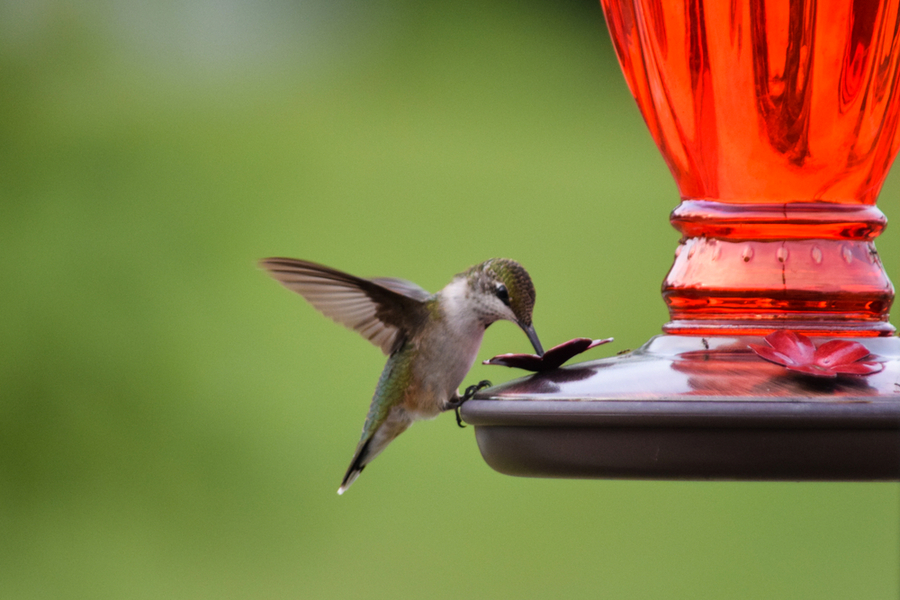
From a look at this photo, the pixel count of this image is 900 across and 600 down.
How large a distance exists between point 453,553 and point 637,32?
22.4 ft

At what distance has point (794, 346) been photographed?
138 cm

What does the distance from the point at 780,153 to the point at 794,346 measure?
0.43 m

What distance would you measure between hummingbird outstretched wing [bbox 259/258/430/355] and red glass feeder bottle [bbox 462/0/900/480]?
3.47 feet

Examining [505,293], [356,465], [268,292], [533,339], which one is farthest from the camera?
[268,292]

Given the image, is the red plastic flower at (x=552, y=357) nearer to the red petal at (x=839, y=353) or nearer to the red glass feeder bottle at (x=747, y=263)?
the red glass feeder bottle at (x=747, y=263)

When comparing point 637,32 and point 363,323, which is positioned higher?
point 637,32

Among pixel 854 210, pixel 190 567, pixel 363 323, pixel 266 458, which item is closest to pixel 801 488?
pixel 266 458

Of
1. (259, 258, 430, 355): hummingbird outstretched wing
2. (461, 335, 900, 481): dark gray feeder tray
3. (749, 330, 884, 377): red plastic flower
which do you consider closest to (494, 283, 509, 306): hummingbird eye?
(259, 258, 430, 355): hummingbird outstretched wing

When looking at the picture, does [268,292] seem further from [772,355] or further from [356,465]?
[772,355]

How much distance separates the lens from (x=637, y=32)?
70.0 inches

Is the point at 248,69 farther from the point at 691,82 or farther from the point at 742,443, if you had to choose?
the point at 742,443

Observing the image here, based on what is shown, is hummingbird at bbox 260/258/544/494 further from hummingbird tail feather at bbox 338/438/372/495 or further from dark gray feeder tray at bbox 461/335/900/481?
dark gray feeder tray at bbox 461/335/900/481

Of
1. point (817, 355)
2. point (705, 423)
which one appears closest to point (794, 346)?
point (817, 355)

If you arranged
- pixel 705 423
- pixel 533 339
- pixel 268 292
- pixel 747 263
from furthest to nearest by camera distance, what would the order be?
pixel 268 292
pixel 533 339
pixel 747 263
pixel 705 423
